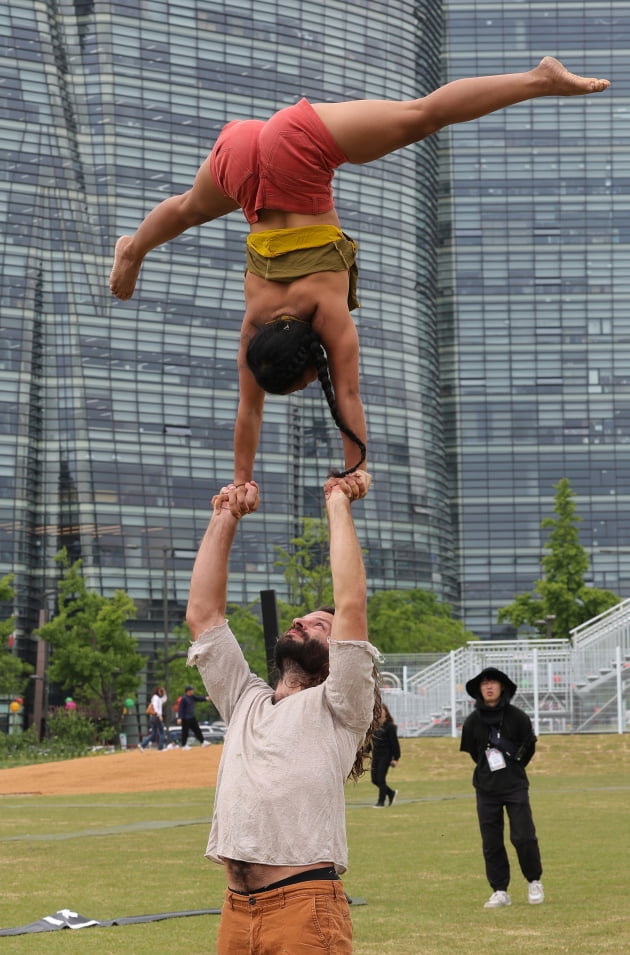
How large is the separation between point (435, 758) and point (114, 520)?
175ft

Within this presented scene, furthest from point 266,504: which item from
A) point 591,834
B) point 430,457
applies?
point 591,834

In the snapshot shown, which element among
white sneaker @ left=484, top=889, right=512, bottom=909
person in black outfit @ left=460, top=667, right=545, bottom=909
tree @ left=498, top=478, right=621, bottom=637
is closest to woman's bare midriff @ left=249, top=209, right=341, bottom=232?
person in black outfit @ left=460, top=667, right=545, bottom=909

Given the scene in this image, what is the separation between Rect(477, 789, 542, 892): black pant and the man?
7228 mm

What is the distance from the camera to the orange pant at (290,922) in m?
4.41

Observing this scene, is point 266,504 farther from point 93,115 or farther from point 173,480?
point 93,115


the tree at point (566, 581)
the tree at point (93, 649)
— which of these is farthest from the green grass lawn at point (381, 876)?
the tree at point (566, 581)

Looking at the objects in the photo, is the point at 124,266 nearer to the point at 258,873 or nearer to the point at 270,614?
the point at 270,614

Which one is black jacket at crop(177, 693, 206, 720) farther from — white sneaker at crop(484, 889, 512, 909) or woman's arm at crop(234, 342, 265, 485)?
woman's arm at crop(234, 342, 265, 485)

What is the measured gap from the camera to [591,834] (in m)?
16.9

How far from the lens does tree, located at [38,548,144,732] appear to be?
56344 millimetres

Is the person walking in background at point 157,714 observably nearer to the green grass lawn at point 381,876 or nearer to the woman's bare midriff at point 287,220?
the green grass lawn at point 381,876

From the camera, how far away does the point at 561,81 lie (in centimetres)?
435

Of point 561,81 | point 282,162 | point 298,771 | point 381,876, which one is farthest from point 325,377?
point 381,876

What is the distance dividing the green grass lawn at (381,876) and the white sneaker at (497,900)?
0.11 m
